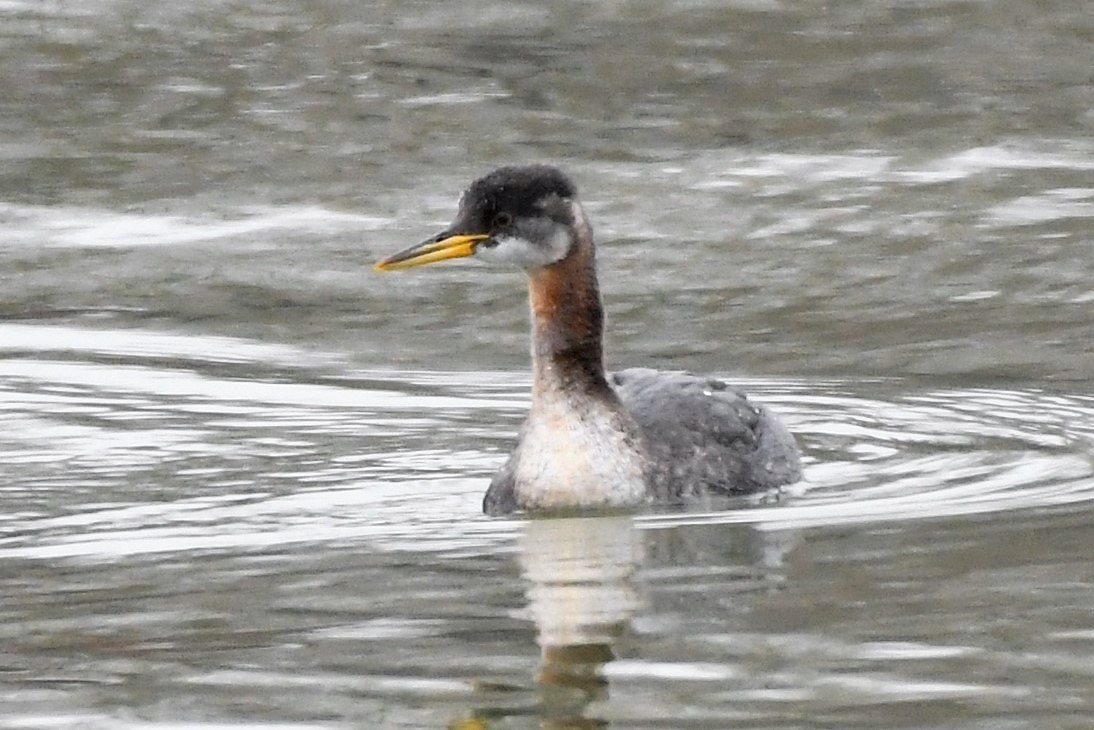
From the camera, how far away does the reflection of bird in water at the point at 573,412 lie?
10523 mm

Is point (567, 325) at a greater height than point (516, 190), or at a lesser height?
lesser

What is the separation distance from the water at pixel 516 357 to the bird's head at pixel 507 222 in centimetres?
95

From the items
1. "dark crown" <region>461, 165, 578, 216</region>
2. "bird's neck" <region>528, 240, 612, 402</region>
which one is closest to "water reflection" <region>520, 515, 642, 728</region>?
"bird's neck" <region>528, 240, 612, 402</region>

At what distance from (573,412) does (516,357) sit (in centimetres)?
366

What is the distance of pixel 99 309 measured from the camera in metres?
15.5

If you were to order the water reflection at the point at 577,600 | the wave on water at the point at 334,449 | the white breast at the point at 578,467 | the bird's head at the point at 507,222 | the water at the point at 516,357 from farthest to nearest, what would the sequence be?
1. the bird's head at the point at 507,222
2. the white breast at the point at 578,467
3. the wave on water at the point at 334,449
4. the water at the point at 516,357
5. the water reflection at the point at 577,600

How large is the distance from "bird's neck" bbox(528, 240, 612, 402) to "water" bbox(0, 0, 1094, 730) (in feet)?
2.02

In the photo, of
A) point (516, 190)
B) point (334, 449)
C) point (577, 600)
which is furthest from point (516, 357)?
point (577, 600)

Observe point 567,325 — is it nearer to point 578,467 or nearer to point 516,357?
point 578,467

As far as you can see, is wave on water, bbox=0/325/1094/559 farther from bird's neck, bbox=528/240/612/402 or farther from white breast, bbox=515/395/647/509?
bird's neck, bbox=528/240/612/402

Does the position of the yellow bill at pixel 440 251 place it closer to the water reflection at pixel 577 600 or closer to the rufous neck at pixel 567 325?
the rufous neck at pixel 567 325

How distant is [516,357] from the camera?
1434cm

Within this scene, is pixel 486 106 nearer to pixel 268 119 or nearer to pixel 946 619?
pixel 268 119

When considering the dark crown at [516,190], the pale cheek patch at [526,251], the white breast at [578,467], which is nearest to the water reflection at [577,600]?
the white breast at [578,467]
